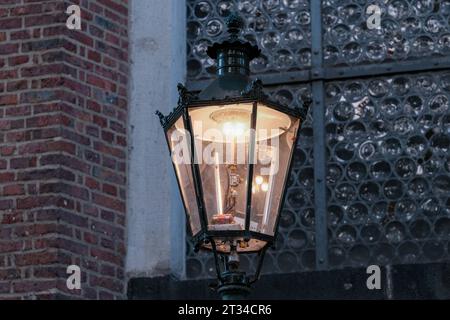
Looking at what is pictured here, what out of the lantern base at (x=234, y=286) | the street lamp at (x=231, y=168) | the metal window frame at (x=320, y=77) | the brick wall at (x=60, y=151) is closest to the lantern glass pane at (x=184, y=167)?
the street lamp at (x=231, y=168)

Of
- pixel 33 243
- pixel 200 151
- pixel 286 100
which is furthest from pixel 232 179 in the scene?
pixel 286 100

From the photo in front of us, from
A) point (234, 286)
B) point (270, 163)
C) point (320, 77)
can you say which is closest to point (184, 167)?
point (270, 163)

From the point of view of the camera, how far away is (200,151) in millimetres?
5863

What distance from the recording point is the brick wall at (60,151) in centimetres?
725

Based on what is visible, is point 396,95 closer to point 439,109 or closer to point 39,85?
point 439,109

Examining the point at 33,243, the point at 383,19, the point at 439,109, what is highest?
the point at 383,19

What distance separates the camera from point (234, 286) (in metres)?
5.82

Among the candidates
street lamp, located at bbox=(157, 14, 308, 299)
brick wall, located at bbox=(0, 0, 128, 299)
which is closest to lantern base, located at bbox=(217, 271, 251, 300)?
street lamp, located at bbox=(157, 14, 308, 299)

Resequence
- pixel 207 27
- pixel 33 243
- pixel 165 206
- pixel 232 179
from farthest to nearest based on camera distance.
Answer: pixel 207 27 → pixel 165 206 → pixel 33 243 → pixel 232 179

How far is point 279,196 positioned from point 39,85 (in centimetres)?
218

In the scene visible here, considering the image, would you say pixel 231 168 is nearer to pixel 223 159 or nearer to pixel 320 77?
pixel 223 159

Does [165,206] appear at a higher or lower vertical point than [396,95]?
lower

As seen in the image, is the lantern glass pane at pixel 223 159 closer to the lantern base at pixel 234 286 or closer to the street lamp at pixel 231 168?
the street lamp at pixel 231 168

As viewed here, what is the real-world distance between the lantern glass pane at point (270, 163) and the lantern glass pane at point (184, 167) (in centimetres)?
27
